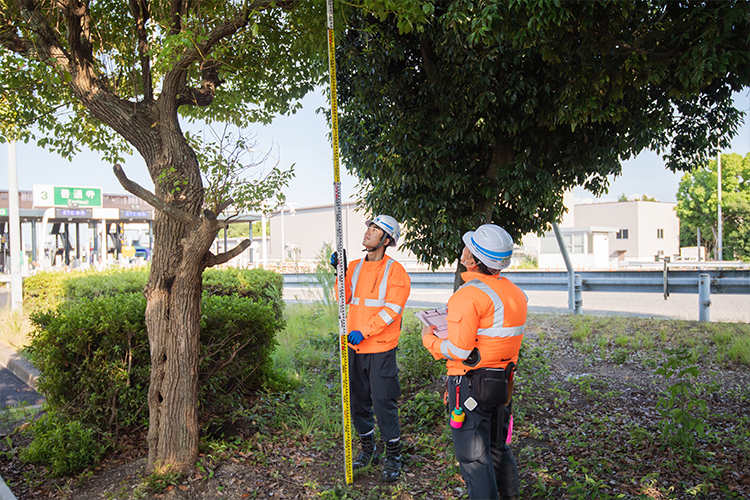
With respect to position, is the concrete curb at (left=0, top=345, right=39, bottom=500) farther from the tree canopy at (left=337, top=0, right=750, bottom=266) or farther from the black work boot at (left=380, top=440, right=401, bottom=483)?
the tree canopy at (left=337, top=0, right=750, bottom=266)

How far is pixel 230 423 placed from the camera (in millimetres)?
4273

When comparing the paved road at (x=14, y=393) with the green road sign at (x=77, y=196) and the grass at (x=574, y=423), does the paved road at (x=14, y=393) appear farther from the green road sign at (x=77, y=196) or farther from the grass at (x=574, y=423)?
the green road sign at (x=77, y=196)

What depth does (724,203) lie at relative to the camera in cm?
3166

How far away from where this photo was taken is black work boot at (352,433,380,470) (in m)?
3.89

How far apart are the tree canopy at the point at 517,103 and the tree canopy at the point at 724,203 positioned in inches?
1144

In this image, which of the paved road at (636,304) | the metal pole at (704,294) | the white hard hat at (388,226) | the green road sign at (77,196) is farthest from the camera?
the green road sign at (77,196)

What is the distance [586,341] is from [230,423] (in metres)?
4.86

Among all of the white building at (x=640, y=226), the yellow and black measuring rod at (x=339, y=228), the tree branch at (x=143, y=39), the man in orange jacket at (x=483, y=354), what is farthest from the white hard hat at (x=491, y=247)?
the white building at (x=640, y=226)

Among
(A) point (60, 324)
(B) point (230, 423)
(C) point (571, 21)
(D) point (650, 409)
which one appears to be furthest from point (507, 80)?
(A) point (60, 324)

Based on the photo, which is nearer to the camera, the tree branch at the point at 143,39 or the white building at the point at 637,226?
the tree branch at the point at 143,39

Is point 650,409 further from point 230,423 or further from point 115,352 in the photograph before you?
point 115,352

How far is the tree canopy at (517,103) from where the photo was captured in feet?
12.5

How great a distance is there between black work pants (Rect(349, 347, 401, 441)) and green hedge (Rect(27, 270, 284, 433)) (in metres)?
1.19

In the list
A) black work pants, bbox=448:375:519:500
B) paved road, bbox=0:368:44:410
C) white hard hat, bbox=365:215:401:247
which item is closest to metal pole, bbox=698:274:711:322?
white hard hat, bbox=365:215:401:247
